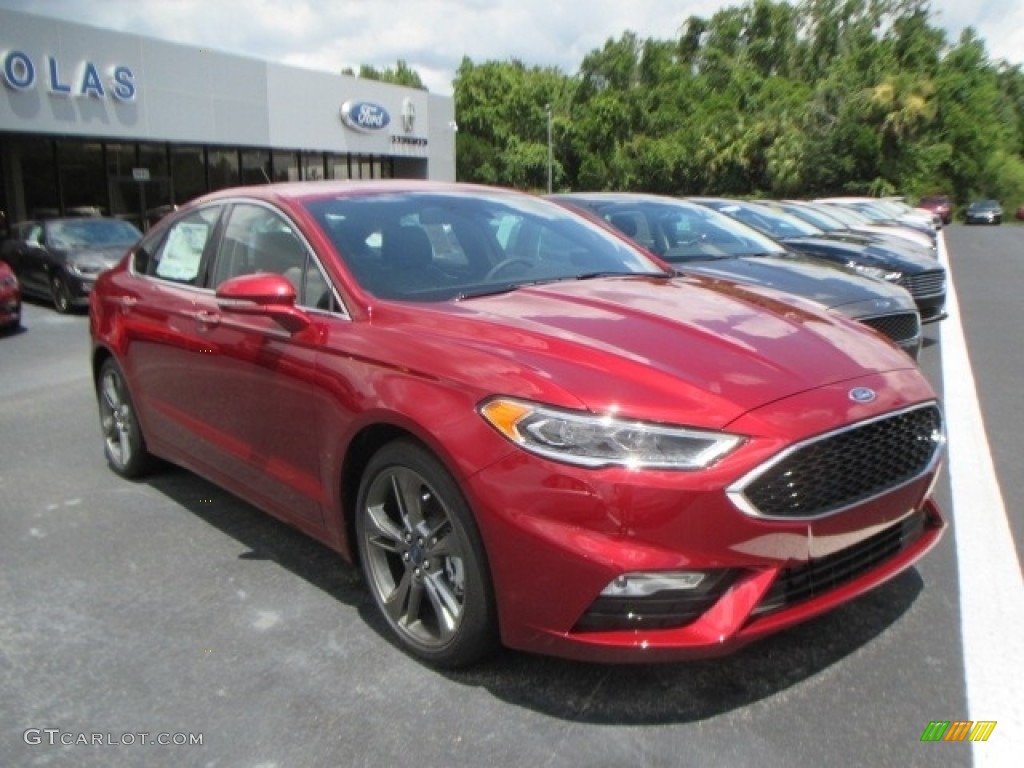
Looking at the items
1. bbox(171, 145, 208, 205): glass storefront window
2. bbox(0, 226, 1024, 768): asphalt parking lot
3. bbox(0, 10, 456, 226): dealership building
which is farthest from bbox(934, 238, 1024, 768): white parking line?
bbox(171, 145, 208, 205): glass storefront window

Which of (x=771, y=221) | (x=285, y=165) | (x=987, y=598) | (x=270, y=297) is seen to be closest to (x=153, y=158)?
(x=285, y=165)

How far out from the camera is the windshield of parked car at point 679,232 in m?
7.08

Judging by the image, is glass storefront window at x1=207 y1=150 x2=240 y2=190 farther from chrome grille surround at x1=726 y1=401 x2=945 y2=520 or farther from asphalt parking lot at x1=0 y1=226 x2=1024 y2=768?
chrome grille surround at x1=726 y1=401 x2=945 y2=520

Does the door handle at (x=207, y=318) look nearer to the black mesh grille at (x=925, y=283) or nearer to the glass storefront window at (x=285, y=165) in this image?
the black mesh grille at (x=925, y=283)

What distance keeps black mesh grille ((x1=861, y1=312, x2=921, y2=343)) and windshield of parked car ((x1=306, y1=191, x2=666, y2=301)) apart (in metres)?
2.54

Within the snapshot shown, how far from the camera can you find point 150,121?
2405cm

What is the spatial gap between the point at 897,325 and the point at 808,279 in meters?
0.70

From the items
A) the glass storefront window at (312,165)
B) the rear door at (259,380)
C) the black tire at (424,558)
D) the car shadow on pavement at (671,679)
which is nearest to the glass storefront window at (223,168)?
the glass storefront window at (312,165)

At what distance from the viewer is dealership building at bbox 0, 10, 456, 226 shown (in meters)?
21.3

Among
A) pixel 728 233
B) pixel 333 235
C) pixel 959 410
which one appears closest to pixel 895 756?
pixel 333 235

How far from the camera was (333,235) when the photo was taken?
12.1 feet

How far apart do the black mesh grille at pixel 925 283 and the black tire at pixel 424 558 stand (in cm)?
694

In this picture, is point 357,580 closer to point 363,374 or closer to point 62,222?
point 363,374

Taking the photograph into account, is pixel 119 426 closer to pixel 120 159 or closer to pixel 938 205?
pixel 120 159
